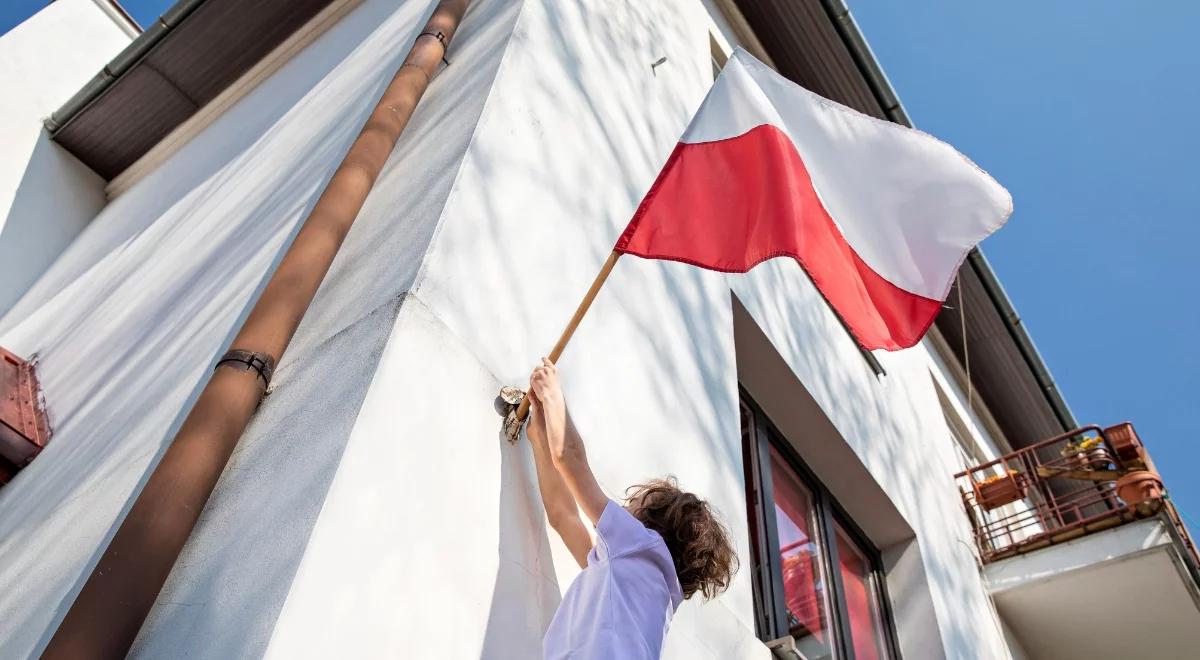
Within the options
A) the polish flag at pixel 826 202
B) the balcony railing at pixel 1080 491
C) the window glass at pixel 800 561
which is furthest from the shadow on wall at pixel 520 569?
the balcony railing at pixel 1080 491

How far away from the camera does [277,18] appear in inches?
278

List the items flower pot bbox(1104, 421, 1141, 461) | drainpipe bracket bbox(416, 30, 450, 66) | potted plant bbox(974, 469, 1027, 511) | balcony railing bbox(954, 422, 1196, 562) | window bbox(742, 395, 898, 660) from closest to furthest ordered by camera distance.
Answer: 1. drainpipe bracket bbox(416, 30, 450, 66)
2. window bbox(742, 395, 898, 660)
3. balcony railing bbox(954, 422, 1196, 562)
4. potted plant bbox(974, 469, 1027, 511)
5. flower pot bbox(1104, 421, 1141, 461)

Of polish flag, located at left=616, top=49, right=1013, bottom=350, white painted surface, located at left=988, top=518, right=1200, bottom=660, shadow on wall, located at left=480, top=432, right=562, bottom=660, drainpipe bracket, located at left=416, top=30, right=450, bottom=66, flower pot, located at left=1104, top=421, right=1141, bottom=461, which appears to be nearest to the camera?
shadow on wall, located at left=480, top=432, right=562, bottom=660

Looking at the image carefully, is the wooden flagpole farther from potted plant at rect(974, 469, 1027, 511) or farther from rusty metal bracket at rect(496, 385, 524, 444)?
potted plant at rect(974, 469, 1027, 511)

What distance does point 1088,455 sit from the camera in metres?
8.72

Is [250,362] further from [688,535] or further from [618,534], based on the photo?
[688,535]

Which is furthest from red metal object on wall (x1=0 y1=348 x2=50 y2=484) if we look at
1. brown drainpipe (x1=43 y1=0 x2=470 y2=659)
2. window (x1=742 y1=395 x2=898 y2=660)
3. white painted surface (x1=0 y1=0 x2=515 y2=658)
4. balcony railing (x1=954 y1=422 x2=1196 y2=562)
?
balcony railing (x1=954 y1=422 x2=1196 y2=562)

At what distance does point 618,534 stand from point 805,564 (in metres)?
3.35

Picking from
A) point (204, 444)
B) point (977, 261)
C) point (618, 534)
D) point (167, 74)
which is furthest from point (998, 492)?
point (167, 74)

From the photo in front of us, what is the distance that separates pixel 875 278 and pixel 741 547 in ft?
3.61

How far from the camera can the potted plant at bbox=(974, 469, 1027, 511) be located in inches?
321

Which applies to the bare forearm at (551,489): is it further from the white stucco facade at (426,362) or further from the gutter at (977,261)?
the gutter at (977,261)

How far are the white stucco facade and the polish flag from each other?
1.63 ft

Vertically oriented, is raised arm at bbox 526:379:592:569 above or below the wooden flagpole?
below
